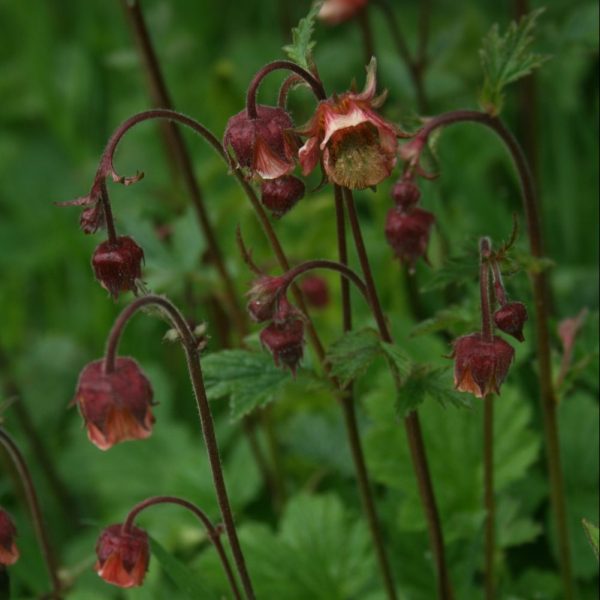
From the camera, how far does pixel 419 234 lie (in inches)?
71.6

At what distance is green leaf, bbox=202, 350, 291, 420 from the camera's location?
183cm

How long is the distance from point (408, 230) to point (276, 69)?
16.0 inches

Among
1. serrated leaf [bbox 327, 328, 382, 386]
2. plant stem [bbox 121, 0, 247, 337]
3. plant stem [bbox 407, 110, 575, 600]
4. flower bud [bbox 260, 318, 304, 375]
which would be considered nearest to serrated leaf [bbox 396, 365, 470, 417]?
serrated leaf [bbox 327, 328, 382, 386]

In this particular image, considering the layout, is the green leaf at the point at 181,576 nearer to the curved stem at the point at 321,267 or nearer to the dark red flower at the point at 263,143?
the curved stem at the point at 321,267

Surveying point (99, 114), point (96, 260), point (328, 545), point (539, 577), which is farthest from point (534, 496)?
point (99, 114)

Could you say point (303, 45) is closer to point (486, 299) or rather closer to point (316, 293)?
point (486, 299)

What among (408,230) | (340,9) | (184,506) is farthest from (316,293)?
(184,506)

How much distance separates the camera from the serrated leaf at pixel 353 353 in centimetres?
168

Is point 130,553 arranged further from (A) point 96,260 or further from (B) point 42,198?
(B) point 42,198

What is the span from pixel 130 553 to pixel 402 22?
3646mm

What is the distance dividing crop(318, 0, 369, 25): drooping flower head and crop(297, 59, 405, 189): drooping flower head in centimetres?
150

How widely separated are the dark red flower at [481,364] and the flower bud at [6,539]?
0.69m

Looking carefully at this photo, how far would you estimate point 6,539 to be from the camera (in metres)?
1.65

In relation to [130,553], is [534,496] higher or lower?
lower
